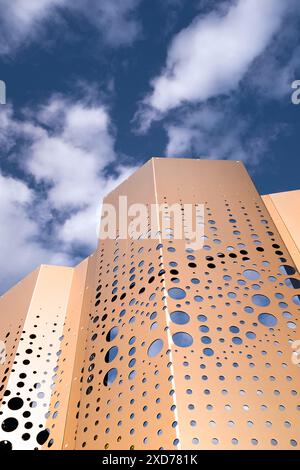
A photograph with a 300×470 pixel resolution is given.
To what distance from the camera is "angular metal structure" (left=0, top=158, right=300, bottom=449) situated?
5.08m

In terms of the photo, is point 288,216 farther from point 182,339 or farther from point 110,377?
point 110,377

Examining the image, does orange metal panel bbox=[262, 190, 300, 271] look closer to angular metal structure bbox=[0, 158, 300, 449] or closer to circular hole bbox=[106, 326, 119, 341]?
angular metal structure bbox=[0, 158, 300, 449]

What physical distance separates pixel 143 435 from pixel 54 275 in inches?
289

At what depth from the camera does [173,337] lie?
5.83 metres

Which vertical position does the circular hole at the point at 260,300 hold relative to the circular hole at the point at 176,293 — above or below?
below

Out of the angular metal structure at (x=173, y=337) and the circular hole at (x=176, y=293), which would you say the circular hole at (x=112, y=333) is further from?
the circular hole at (x=176, y=293)

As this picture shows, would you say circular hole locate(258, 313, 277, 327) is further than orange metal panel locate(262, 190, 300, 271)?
No

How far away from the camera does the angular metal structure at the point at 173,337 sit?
5078mm

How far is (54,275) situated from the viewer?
11.6 m

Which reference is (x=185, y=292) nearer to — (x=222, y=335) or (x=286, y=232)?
(x=222, y=335)

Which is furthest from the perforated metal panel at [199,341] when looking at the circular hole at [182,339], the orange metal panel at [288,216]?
the orange metal panel at [288,216]

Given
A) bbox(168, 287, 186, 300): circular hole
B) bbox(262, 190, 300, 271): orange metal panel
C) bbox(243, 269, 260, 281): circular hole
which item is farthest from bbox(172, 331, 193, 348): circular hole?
bbox(262, 190, 300, 271): orange metal panel

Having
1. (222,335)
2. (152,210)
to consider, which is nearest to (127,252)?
(152,210)

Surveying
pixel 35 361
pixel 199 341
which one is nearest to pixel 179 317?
pixel 199 341
